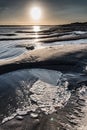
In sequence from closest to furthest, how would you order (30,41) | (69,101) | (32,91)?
1. (69,101)
2. (32,91)
3. (30,41)

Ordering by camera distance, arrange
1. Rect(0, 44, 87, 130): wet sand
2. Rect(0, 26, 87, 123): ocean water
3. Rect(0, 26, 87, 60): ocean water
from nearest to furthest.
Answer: Rect(0, 44, 87, 130): wet sand → Rect(0, 26, 87, 123): ocean water → Rect(0, 26, 87, 60): ocean water

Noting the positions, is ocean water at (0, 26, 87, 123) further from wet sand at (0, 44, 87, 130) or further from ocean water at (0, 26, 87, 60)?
ocean water at (0, 26, 87, 60)

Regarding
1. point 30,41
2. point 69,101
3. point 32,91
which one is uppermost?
point 30,41

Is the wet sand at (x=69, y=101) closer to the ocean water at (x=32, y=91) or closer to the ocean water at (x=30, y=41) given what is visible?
the ocean water at (x=32, y=91)

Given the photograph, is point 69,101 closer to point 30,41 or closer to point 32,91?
point 32,91

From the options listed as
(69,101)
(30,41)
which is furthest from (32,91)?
(30,41)

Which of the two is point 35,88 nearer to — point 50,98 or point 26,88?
point 26,88

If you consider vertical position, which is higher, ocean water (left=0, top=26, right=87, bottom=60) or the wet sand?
ocean water (left=0, top=26, right=87, bottom=60)

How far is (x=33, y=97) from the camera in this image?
715 cm

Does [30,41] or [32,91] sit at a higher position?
[30,41]

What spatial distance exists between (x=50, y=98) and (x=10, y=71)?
406 centimetres

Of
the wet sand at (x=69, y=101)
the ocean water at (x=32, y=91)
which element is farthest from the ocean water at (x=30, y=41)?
the ocean water at (x=32, y=91)

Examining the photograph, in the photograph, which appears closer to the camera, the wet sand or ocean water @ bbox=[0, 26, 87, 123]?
the wet sand

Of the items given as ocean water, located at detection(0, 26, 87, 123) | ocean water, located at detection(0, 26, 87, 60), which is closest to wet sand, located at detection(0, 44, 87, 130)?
ocean water, located at detection(0, 26, 87, 123)
